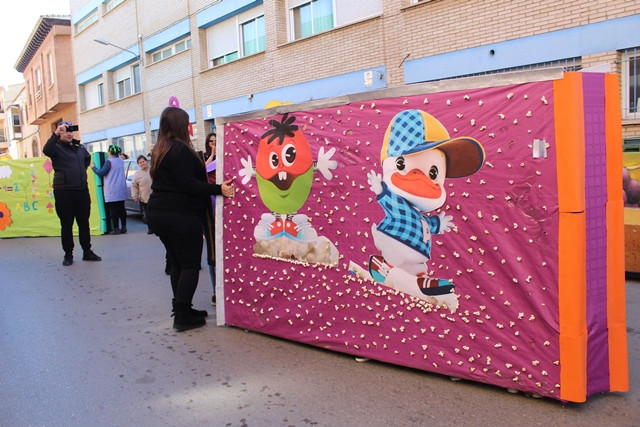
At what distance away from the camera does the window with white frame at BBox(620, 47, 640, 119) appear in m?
8.36

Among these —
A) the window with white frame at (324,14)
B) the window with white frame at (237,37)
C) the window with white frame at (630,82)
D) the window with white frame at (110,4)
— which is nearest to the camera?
the window with white frame at (630,82)

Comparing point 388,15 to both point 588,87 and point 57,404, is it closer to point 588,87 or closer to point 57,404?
point 588,87

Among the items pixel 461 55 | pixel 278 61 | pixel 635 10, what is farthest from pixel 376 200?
pixel 278 61

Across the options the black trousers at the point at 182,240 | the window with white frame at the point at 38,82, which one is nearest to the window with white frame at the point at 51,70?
the window with white frame at the point at 38,82

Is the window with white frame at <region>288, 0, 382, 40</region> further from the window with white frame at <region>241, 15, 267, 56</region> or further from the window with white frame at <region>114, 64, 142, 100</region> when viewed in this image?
the window with white frame at <region>114, 64, 142, 100</region>

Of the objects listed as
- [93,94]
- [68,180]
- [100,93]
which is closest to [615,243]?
[68,180]

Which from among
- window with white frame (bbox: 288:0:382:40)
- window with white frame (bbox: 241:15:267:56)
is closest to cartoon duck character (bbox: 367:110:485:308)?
window with white frame (bbox: 288:0:382:40)

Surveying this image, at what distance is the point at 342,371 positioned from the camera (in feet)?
12.7

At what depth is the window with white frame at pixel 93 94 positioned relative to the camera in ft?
90.9

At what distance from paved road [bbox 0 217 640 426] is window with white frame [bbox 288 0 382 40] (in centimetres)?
884

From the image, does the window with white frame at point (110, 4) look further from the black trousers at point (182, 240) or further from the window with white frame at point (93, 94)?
the black trousers at point (182, 240)

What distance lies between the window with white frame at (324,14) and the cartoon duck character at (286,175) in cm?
861

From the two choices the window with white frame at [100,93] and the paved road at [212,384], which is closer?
the paved road at [212,384]

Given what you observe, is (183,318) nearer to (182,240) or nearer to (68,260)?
(182,240)
